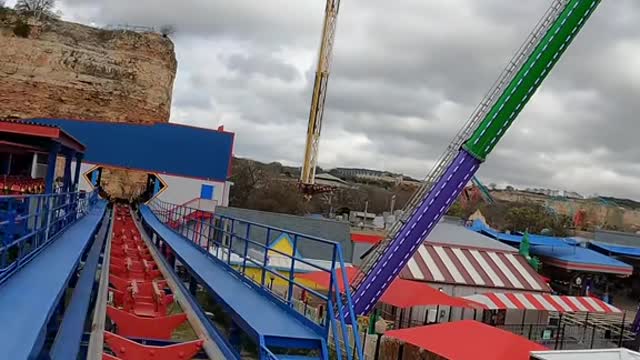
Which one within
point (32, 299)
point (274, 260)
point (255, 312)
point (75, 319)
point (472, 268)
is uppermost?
point (32, 299)

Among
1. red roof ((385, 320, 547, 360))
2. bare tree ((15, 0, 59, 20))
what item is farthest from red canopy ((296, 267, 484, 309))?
bare tree ((15, 0, 59, 20))

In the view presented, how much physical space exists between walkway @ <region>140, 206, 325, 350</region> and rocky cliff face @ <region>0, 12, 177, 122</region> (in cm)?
4466

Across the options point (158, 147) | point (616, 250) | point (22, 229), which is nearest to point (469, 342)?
point (22, 229)

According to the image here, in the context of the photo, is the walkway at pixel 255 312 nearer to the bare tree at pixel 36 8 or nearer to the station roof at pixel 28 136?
the station roof at pixel 28 136

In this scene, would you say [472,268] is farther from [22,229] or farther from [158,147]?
[158,147]

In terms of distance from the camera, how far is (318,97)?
4756cm

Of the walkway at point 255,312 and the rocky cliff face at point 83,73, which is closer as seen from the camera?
the walkway at point 255,312

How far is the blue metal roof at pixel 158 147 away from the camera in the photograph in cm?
3030

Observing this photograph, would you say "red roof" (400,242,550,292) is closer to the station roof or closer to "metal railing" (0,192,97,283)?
the station roof

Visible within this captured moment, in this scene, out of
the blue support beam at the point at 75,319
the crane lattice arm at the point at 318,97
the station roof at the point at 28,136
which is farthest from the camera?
the crane lattice arm at the point at 318,97

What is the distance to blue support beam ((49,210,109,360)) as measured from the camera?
203 inches

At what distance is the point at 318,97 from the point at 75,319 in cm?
4212

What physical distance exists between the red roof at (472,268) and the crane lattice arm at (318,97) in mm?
26088

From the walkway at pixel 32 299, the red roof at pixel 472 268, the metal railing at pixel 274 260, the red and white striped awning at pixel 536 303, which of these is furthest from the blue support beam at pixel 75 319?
the red roof at pixel 472 268
